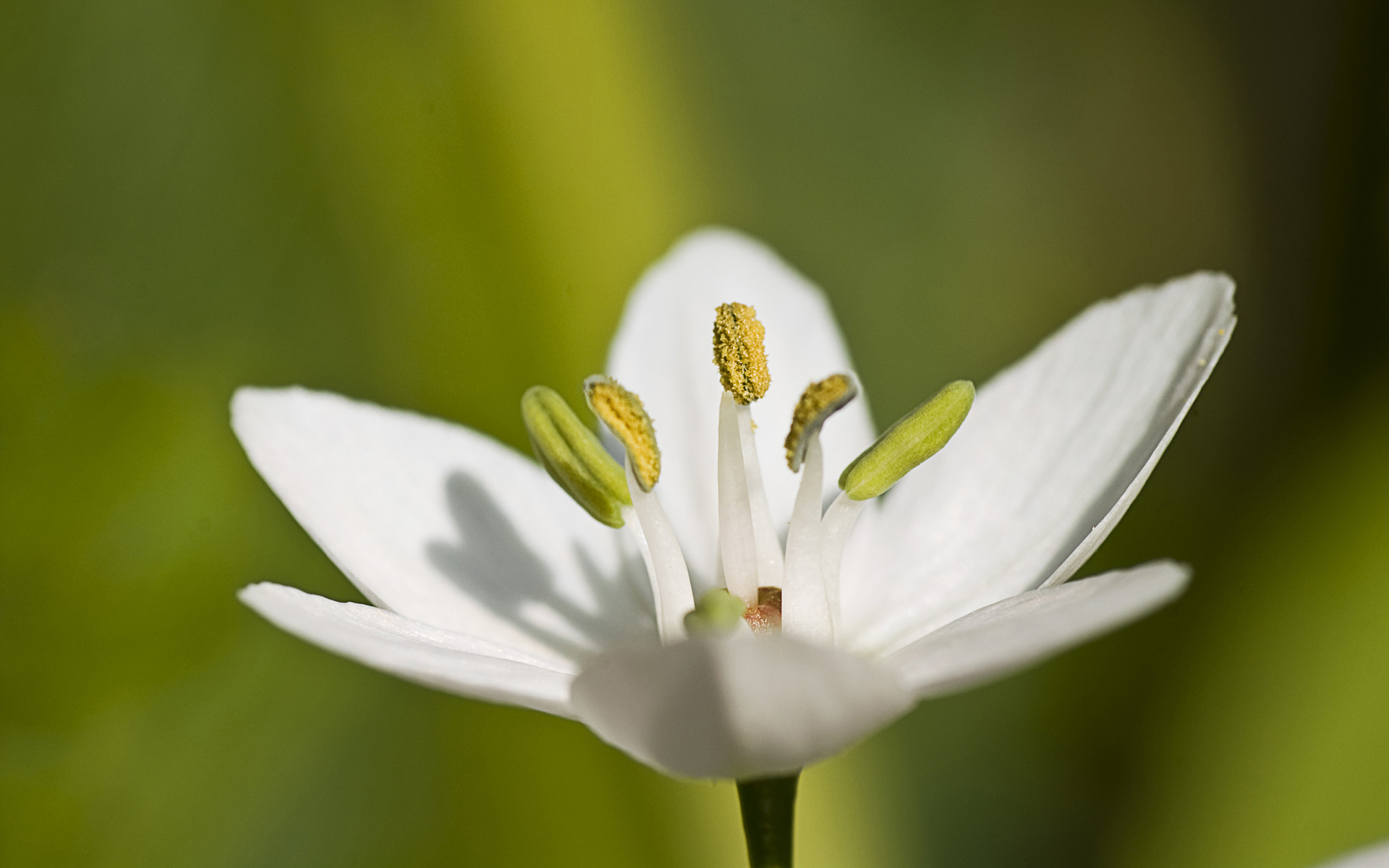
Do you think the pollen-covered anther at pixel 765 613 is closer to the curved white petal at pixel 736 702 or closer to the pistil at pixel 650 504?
the pistil at pixel 650 504

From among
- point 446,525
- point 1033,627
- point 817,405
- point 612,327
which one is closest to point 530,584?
point 446,525

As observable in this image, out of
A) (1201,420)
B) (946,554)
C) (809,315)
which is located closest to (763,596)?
(946,554)

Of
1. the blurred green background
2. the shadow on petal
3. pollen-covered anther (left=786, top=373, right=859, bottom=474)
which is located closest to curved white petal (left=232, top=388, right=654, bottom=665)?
the shadow on petal

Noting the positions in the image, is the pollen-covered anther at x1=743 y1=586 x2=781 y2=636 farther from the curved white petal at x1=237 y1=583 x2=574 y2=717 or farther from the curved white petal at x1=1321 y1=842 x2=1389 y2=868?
the curved white petal at x1=1321 y1=842 x2=1389 y2=868

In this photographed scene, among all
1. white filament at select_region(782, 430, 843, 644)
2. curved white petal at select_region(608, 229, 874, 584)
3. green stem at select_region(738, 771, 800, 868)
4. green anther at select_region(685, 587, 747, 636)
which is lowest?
green stem at select_region(738, 771, 800, 868)

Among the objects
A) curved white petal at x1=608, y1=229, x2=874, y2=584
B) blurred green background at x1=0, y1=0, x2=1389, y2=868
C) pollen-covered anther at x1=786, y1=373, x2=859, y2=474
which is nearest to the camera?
pollen-covered anther at x1=786, y1=373, x2=859, y2=474

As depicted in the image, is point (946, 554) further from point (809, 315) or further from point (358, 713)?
point (358, 713)

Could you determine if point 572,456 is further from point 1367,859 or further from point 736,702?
point 1367,859

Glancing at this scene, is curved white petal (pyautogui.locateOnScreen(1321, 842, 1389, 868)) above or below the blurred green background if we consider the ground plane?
below
